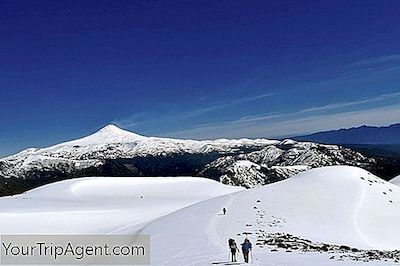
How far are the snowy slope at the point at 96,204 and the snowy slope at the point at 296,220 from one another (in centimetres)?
1038

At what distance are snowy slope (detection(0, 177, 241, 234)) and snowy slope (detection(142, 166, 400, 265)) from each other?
34.1 feet

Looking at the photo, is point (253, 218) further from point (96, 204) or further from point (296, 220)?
point (96, 204)

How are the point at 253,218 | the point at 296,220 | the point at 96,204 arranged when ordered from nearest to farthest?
the point at 253,218 < the point at 296,220 < the point at 96,204

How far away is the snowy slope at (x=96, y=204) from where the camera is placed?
4769 centimetres

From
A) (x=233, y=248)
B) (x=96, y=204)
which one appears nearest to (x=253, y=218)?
(x=233, y=248)

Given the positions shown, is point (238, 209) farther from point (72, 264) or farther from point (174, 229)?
point (72, 264)

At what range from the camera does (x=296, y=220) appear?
37.6 metres

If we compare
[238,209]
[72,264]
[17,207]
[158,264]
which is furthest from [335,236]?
[17,207]

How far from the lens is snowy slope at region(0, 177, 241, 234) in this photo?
156ft

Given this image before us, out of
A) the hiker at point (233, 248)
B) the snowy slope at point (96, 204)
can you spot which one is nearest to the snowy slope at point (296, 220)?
the hiker at point (233, 248)

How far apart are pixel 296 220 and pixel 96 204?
37055mm

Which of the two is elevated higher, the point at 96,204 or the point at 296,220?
the point at 96,204

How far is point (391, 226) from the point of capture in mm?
37812

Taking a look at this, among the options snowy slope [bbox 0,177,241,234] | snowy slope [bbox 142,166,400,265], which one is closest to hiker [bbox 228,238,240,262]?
snowy slope [bbox 142,166,400,265]
